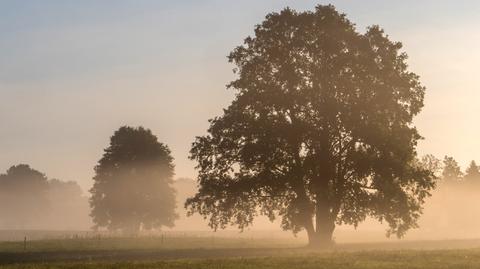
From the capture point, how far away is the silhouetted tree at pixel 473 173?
126m

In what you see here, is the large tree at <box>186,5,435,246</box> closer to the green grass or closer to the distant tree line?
the green grass

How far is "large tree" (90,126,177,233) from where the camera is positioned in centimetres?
9406

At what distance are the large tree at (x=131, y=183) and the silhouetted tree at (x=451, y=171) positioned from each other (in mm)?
72333

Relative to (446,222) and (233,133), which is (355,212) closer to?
(233,133)

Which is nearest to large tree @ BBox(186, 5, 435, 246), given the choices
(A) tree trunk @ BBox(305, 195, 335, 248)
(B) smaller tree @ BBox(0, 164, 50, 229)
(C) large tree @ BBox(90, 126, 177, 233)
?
(A) tree trunk @ BBox(305, 195, 335, 248)

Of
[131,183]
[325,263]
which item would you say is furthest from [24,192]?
[325,263]

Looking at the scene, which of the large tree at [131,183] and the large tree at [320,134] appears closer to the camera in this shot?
the large tree at [320,134]

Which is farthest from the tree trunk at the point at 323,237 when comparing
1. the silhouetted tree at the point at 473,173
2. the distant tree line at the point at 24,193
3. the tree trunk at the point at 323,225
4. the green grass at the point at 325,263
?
the distant tree line at the point at 24,193

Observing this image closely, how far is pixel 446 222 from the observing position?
139 meters

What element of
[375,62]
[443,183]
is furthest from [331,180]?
[443,183]

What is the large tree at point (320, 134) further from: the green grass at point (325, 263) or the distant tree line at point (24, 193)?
the distant tree line at point (24, 193)

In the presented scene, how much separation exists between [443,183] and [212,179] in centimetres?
9805

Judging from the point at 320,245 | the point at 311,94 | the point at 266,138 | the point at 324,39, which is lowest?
the point at 320,245

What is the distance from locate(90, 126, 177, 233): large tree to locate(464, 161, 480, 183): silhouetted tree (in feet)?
239
